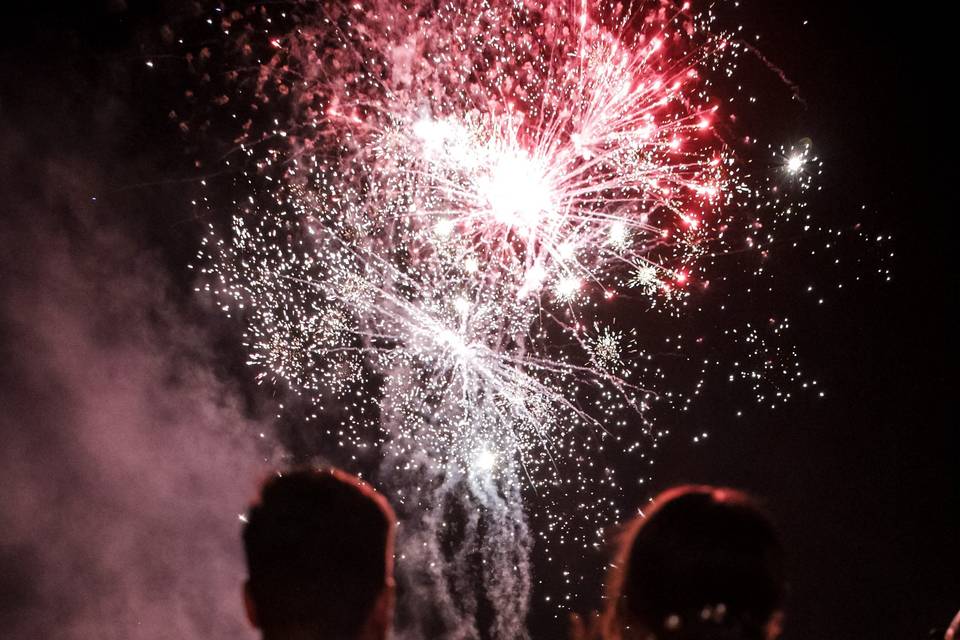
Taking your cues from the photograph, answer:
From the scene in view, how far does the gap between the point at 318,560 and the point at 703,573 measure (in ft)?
3.10


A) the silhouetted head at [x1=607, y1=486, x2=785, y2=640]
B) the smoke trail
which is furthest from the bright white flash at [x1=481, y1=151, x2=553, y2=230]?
the silhouetted head at [x1=607, y1=486, x2=785, y2=640]

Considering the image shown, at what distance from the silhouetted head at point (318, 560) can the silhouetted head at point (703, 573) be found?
64cm

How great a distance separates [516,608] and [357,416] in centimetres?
281

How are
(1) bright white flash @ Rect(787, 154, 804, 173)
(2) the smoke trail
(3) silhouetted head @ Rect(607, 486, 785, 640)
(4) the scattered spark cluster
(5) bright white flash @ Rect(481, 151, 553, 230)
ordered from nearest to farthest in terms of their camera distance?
(3) silhouetted head @ Rect(607, 486, 785, 640)
(2) the smoke trail
(4) the scattered spark cluster
(5) bright white flash @ Rect(481, 151, 553, 230)
(1) bright white flash @ Rect(787, 154, 804, 173)

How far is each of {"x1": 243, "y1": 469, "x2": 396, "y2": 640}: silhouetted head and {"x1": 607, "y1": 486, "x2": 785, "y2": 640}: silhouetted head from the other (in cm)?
64

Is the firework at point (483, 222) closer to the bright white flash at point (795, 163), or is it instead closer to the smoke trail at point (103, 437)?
the bright white flash at point (795, 163)

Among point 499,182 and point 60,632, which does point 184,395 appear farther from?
point 499,182

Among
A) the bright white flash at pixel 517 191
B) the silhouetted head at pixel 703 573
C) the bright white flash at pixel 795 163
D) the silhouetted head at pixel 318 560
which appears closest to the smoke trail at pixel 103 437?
the bright white flash at pixel 517 191

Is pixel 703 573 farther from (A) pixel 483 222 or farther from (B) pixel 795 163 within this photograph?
(B) pixel 795 163

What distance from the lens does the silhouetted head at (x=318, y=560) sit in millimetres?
1483

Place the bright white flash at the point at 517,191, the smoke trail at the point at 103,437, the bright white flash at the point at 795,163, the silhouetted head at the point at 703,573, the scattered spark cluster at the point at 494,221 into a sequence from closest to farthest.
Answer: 1. the silhouetted head at the point at 703,573
2. the smoke trail at the point at 103,437
3. the scattered spark cluster at the point at 494,221
4. the bright white flash at the point at 517,191
5. the bright white flash at the point at 795,163

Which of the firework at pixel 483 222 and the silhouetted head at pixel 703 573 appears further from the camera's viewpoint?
the firework at pixel 483 222

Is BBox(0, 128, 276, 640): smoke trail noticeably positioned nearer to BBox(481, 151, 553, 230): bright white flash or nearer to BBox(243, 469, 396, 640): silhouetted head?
BBox(481, 151, 553, 230): bright white flash

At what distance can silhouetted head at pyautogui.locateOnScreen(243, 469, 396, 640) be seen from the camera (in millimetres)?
1483
